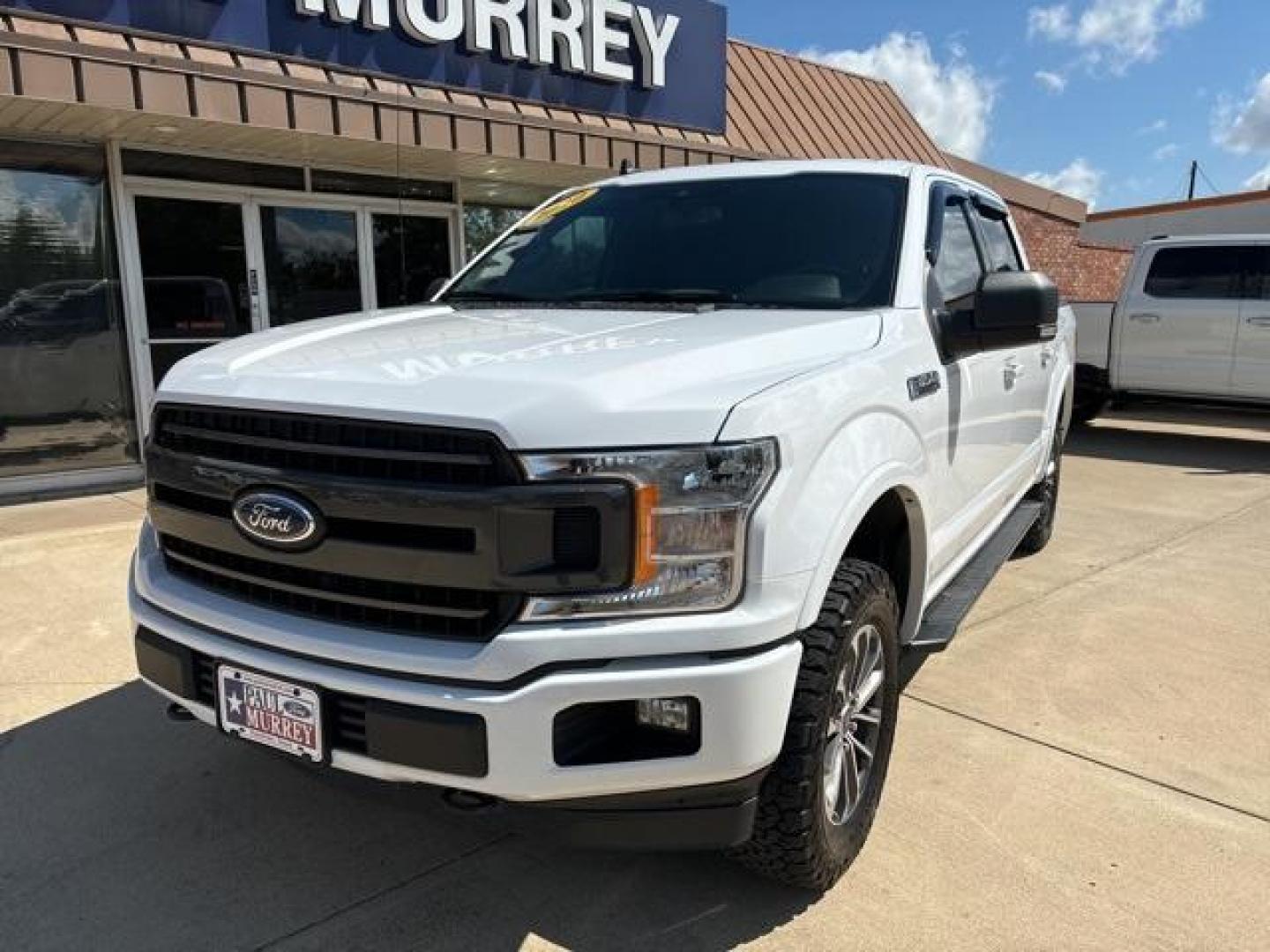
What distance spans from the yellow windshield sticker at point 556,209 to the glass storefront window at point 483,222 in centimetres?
598

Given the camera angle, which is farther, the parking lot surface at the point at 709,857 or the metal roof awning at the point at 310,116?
the metal roof awning at the point at 310,116

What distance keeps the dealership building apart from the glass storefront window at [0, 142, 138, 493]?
0.01m

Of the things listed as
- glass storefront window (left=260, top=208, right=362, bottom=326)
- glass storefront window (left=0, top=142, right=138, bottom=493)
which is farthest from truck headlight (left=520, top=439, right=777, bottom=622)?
glass storefront window (left=260, top=208, right=362, bottom=326)

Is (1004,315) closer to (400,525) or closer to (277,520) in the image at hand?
(400,525)

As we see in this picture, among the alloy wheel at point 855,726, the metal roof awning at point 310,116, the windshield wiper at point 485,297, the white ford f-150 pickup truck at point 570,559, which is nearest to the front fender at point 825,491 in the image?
the white ford f-150 pickup truck at point 570,559

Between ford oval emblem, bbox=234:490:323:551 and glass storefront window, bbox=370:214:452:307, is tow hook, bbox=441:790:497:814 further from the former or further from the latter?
glass storefront window, bbox=370:214:452:307

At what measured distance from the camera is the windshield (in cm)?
318

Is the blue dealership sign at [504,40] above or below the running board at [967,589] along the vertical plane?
above

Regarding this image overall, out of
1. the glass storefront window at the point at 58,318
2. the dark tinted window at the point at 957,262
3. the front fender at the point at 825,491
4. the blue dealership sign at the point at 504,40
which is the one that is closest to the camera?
the front fender at the point at 825,491

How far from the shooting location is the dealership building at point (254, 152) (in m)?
6.56

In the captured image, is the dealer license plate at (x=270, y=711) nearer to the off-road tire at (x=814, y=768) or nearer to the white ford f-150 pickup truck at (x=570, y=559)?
the white ford f-150 pickup truck at (x=570, y=559)

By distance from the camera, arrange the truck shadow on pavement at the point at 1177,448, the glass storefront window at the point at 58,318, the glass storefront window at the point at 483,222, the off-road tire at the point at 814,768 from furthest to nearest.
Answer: the glass storefront window at the point at 483,222 < the truck shadow on pavement at the point at 1177,448 < the glass storefront window at the point at 58,318 < the off-road tire at the point at 814,768

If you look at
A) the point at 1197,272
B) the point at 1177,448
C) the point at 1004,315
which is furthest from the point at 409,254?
the point at 1177,448

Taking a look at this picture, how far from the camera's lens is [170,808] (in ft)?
10.0
